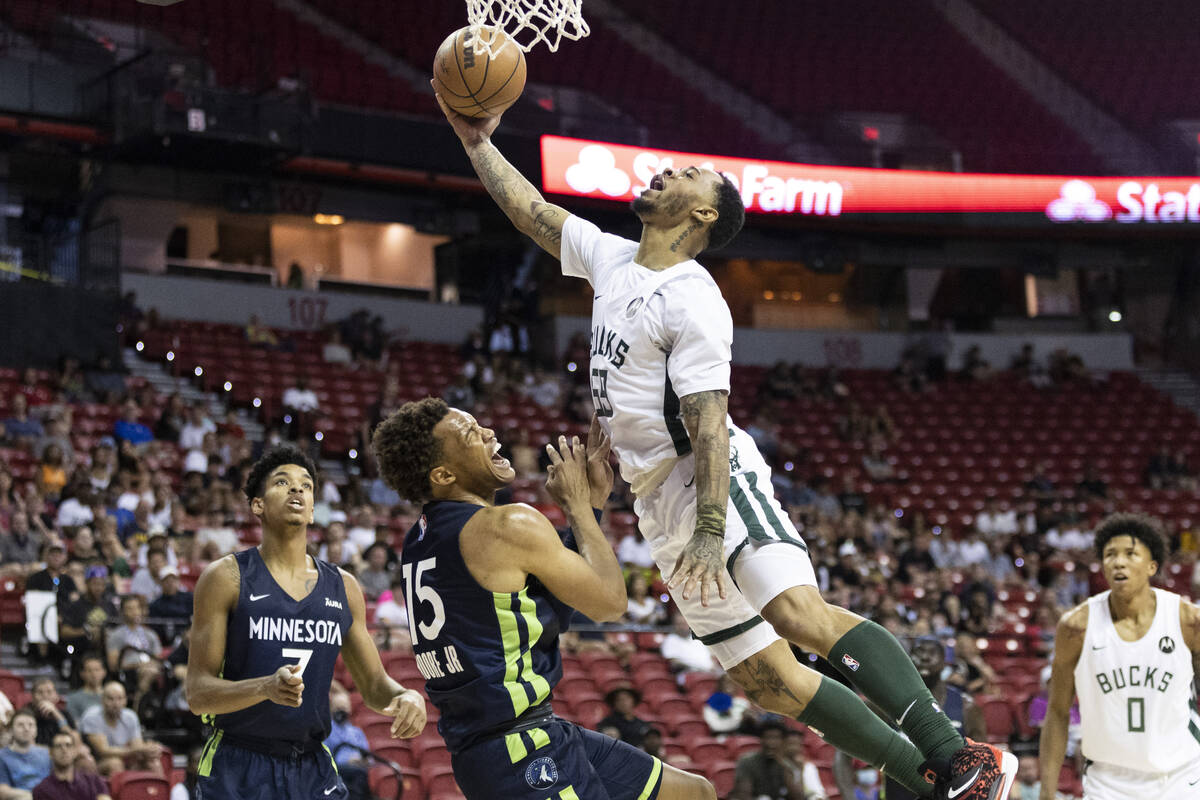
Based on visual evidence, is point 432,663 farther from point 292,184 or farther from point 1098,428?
point 1098,428

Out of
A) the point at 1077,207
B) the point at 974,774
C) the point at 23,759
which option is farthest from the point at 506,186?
the point at 1077,207

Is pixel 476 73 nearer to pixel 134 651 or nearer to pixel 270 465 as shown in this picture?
pixel 270 465

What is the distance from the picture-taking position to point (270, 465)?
5.15 m

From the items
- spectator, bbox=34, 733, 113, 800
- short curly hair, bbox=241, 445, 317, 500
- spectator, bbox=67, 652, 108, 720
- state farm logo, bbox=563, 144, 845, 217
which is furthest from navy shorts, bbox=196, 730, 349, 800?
state farm logo, bbox=563, 144, 845, 217

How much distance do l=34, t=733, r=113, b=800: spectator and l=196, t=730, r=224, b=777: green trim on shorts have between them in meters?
3.17

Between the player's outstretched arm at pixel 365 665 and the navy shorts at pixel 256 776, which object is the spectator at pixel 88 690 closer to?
the player's outstretched arm at pixel 365 665

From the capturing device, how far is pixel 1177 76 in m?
26.2

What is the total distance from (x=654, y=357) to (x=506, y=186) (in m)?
1.00

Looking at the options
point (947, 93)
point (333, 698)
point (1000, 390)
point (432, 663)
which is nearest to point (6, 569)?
point (333, 698)

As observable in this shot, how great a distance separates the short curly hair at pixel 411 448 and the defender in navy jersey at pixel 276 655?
829mm

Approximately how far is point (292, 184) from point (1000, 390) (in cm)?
1170

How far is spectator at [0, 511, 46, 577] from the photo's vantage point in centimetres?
1090

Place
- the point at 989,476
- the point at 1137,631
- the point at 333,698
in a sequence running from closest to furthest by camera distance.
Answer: the point at 1137,631 < the point at 333,698 < the point at 989,476

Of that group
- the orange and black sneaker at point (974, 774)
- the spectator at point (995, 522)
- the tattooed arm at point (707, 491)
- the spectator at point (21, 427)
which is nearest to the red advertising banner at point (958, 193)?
the spectator at point (995, 522)
